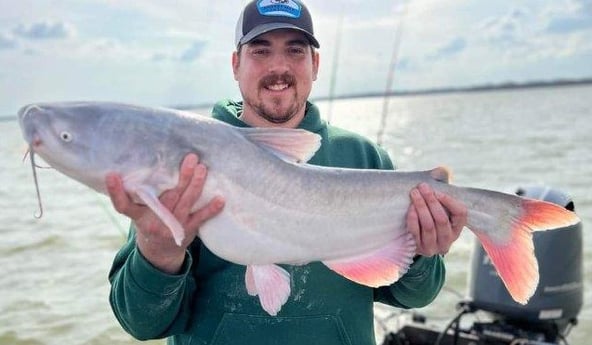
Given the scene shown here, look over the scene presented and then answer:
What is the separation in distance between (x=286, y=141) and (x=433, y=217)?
2.50ft

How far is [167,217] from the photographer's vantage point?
7.26ft

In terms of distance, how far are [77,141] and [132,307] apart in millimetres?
909

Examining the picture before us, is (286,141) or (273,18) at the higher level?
(273,18)

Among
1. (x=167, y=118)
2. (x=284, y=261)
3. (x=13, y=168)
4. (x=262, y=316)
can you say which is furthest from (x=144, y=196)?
(x=13, y=168)

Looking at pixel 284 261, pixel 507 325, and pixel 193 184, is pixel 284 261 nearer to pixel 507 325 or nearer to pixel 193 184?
pixel 193 184

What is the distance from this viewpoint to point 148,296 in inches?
106

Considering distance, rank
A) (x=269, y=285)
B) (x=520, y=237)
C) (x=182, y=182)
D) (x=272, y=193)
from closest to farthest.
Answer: (x=182, y=182)
(x=272, y=193)
(x=269, y=285)
(x=520, y=237)

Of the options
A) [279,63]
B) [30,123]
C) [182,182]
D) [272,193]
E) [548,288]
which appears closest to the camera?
[30,123]

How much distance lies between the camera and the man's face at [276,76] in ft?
10.4

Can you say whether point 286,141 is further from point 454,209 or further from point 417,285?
point 417,285

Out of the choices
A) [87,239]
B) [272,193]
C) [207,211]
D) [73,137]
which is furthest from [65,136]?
[87,239]

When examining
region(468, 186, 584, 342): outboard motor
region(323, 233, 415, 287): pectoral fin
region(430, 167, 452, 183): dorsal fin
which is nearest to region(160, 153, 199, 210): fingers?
region(323, 233, 415, 287): pectoral fin

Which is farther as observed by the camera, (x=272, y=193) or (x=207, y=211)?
(x=272, y=193)

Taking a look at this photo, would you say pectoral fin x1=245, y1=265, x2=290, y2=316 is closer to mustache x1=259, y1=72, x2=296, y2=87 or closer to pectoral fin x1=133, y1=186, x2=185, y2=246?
pectoral fin x1=133, y1=186, x2=185, y2=246
